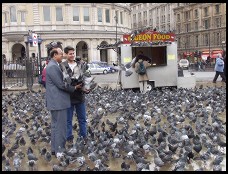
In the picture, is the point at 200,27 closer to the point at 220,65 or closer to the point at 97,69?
the point at 97,69

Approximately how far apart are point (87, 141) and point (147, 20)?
93991 millimetres

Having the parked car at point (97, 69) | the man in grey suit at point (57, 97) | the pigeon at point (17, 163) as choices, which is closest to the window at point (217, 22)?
the parked car at point (97, 69)

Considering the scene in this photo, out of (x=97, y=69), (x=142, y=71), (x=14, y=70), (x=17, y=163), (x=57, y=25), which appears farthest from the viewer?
(x=57, y=25)

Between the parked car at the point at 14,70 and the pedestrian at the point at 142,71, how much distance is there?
8964 mm

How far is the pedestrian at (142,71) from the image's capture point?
13.9 meters

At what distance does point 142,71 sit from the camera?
13953mm

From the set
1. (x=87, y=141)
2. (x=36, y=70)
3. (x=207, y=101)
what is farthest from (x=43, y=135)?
(x=36, y=70)

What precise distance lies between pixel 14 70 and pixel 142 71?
995 centimetres

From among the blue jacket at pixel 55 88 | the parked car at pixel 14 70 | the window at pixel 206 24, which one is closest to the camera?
the blue jacket at pixel 55 88

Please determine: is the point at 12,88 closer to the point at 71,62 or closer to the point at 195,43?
the point at 71,62

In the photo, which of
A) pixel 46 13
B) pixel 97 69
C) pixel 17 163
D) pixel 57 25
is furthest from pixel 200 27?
pixel 17 163

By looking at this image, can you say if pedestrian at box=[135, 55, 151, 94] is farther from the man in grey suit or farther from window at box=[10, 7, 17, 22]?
window at box=[10, 7, 17, 22]

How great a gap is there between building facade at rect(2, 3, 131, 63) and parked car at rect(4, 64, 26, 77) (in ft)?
103

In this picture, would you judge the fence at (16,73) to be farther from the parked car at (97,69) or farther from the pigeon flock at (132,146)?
the parked car at (97,69)
